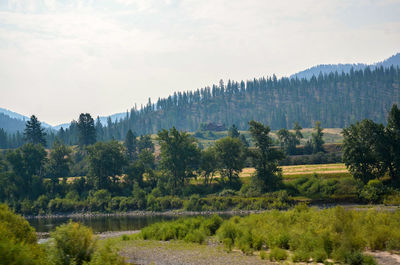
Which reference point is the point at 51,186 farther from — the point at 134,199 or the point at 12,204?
the point at 134,199

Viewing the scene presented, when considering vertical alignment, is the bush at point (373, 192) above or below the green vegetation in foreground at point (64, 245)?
below

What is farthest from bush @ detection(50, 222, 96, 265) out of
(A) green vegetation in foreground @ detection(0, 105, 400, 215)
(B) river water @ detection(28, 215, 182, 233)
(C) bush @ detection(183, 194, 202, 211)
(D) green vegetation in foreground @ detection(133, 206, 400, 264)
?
(C) bush @ detection(183, 194, 202, 211)

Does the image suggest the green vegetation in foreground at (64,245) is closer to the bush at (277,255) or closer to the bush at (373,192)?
the bush at (277,255)

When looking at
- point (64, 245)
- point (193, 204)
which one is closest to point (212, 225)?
point (64, 245)

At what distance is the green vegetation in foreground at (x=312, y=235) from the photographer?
25.1 meters

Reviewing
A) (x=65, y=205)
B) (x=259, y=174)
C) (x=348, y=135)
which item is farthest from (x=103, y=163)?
(x=348, y=135)

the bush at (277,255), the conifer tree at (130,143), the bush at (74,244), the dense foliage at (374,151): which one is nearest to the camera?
the bush at (74,244)

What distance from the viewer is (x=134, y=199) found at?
315ft

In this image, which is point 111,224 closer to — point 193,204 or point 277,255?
point 193,204

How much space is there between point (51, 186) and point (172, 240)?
77.7 metres

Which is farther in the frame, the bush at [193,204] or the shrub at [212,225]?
the bush at [193,204]

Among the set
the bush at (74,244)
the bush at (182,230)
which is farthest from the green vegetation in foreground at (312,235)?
the bush at (74,244)

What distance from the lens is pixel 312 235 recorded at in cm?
2798

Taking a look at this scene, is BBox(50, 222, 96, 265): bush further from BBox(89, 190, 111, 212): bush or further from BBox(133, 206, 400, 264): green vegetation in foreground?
BBox(89, 190, 111, 212): bush
